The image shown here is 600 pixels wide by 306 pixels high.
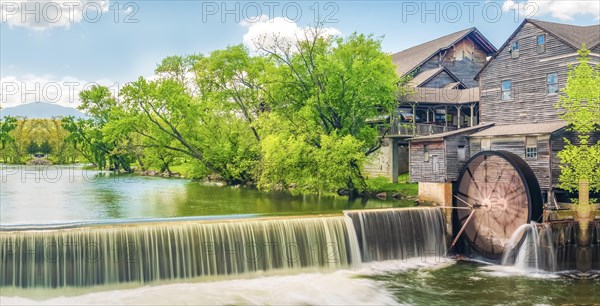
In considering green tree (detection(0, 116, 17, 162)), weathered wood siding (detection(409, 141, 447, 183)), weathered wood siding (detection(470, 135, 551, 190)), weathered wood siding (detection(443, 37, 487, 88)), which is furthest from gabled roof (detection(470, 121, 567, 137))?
green tree (detection(0, 116, 17, 162))

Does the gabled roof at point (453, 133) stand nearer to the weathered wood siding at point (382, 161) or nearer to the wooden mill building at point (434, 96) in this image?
the wooden mill building at point (434, 96)

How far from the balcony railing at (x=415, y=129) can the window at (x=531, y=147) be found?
10510 mm

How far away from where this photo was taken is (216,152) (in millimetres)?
43094

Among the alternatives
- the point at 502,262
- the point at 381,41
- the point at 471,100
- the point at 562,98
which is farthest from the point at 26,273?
the point at 471,100

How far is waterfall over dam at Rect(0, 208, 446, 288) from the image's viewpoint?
49.6ft

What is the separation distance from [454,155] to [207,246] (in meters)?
12.9

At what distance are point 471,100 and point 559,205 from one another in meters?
15.3

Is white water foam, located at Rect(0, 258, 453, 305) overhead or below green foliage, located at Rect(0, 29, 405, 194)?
below

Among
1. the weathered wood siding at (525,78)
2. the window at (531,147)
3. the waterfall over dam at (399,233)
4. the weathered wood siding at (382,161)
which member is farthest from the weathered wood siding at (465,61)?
the waterfall over dam at (399,233)

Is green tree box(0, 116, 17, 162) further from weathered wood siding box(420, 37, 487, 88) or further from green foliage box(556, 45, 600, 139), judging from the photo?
green foliage box(556, 45, 600, 139)

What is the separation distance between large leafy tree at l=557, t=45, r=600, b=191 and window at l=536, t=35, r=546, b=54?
1721 mm

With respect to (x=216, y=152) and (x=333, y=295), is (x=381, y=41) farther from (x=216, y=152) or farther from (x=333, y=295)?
(x=333, y=295)

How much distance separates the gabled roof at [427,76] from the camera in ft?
129

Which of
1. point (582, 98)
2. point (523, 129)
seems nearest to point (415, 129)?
point (523, 129)
